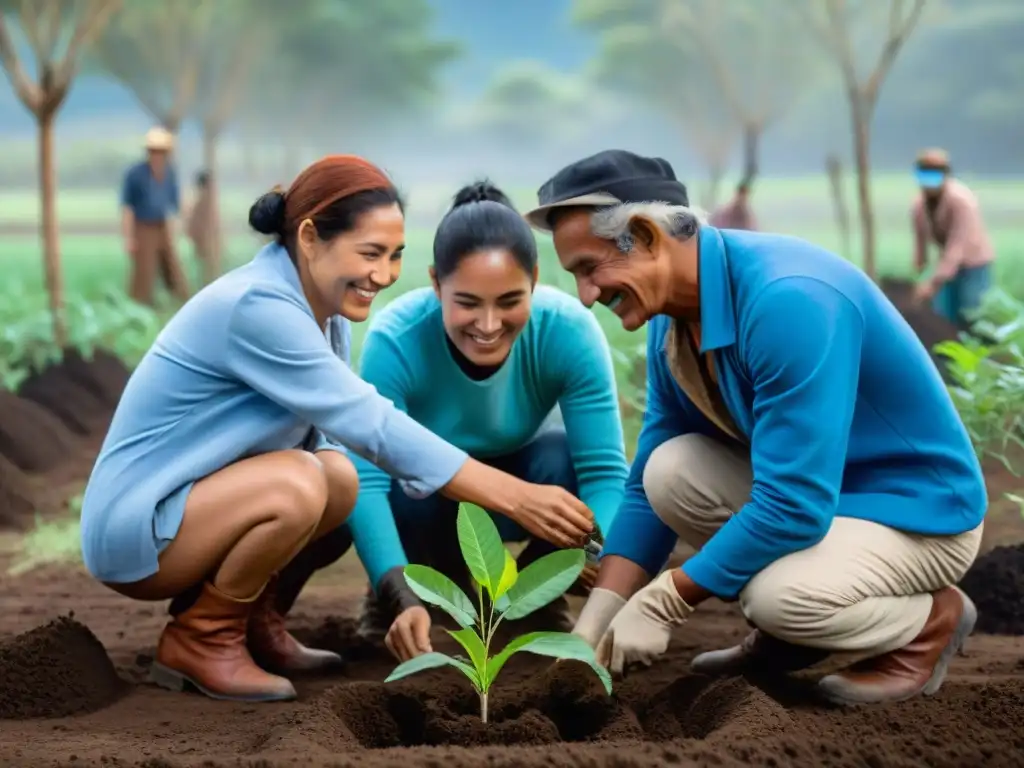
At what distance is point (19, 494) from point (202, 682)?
7.71 feet

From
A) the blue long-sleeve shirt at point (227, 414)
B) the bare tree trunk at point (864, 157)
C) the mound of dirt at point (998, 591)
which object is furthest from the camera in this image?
the bare tree trunk at point (864, 157)

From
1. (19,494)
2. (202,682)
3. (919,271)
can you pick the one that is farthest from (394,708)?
(919,271)

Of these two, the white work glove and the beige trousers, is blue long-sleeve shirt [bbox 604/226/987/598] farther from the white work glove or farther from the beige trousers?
the white work glove

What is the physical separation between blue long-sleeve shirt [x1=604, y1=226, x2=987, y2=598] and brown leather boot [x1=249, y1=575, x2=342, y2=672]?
93 centimetres

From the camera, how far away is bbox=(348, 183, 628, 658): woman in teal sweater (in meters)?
2.63

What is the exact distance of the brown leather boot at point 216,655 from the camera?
259cm

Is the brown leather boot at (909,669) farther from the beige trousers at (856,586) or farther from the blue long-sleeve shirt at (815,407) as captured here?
the blue long-sleeve shirt at (815,407)

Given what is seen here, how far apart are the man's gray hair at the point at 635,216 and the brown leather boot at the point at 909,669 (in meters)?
0.85

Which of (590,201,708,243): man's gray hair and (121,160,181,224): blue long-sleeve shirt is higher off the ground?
(590,201,708,243): man's gray hair

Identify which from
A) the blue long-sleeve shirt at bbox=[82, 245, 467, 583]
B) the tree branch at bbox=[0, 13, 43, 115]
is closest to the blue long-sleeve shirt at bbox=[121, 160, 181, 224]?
the tree branch at bbox=[0, 13, 43, 115]

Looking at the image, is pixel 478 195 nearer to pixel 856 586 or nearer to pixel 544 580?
pixel 544 580

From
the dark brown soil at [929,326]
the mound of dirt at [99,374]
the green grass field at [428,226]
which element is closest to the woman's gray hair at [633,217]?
the dark brown soil at [929,326]

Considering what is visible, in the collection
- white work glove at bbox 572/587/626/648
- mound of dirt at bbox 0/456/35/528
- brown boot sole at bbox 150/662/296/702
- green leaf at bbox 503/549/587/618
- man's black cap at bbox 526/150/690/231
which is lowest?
mound of dirt at bbox 0/456/35/528

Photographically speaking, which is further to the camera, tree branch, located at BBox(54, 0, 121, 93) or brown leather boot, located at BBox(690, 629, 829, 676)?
tree branch, located at BBox(54, 0, 121, 93)
